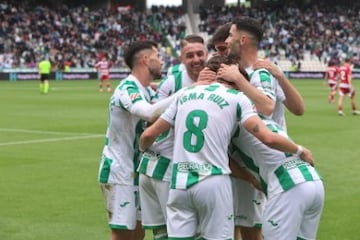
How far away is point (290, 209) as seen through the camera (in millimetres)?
5660

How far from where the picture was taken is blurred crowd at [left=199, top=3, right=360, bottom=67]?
65062 mm

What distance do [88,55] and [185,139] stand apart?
55.1 meters

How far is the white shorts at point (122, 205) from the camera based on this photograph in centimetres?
695

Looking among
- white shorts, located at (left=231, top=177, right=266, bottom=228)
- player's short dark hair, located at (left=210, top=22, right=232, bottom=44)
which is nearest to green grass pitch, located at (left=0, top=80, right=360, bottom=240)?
white shorts, located at (left=231, top=177, right=266, bottom=228)

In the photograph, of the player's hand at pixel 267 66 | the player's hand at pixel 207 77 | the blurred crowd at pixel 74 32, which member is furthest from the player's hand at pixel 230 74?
the blurred crowd at pixel 74 32

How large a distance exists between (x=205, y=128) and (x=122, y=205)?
1721 millimetres

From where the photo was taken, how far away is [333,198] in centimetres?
1112

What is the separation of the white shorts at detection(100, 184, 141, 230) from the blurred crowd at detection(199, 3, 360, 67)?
56745mm

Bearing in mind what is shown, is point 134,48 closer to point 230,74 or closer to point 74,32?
point 230,74

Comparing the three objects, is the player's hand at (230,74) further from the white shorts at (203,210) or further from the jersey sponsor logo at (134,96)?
the jersey sponsor logo at (134,96)


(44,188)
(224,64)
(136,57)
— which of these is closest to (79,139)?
(44,188)

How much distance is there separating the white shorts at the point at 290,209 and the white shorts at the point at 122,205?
1.62 m

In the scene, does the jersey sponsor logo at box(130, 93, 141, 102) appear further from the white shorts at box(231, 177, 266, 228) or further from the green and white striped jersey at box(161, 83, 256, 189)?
the white shorts at box(231, 177, 266, 228)

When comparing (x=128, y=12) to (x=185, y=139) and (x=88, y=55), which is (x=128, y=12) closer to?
(x=88, y=55)
